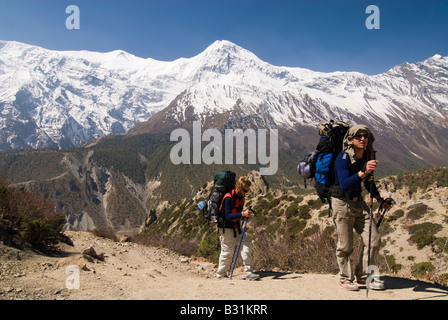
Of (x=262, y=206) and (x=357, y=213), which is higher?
(x=357, y=213)

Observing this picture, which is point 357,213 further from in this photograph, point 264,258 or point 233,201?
point 264,258

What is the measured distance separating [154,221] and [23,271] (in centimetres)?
5802

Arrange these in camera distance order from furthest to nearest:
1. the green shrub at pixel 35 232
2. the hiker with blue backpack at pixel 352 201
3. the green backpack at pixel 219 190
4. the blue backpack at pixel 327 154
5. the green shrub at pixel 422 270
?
the green shrub at pixel 35 232 < the green shrub at pixel 422 270 < the green backpack at pixel 219 190 < the blue backpack at pixel 327 154 < the hiker with blue backpack at pixel 352 201

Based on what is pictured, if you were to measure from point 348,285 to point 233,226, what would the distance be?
8.07 ft

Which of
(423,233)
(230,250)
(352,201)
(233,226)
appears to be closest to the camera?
(352,201)

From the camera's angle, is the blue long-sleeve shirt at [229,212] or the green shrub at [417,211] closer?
the blue long-sleeve shirt at [229,212]

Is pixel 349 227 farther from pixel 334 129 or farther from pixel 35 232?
pixel 35 232

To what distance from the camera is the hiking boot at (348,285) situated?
5.30 metres

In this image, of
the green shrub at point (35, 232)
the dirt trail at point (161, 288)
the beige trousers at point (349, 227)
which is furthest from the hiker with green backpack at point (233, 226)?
the green shrub at point (35, 232)

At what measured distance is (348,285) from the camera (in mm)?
5348

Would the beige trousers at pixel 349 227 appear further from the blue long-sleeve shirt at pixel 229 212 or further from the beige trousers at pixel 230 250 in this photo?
the beige trousers at pixel 230 250

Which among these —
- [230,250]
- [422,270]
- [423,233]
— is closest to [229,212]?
[230,250]
